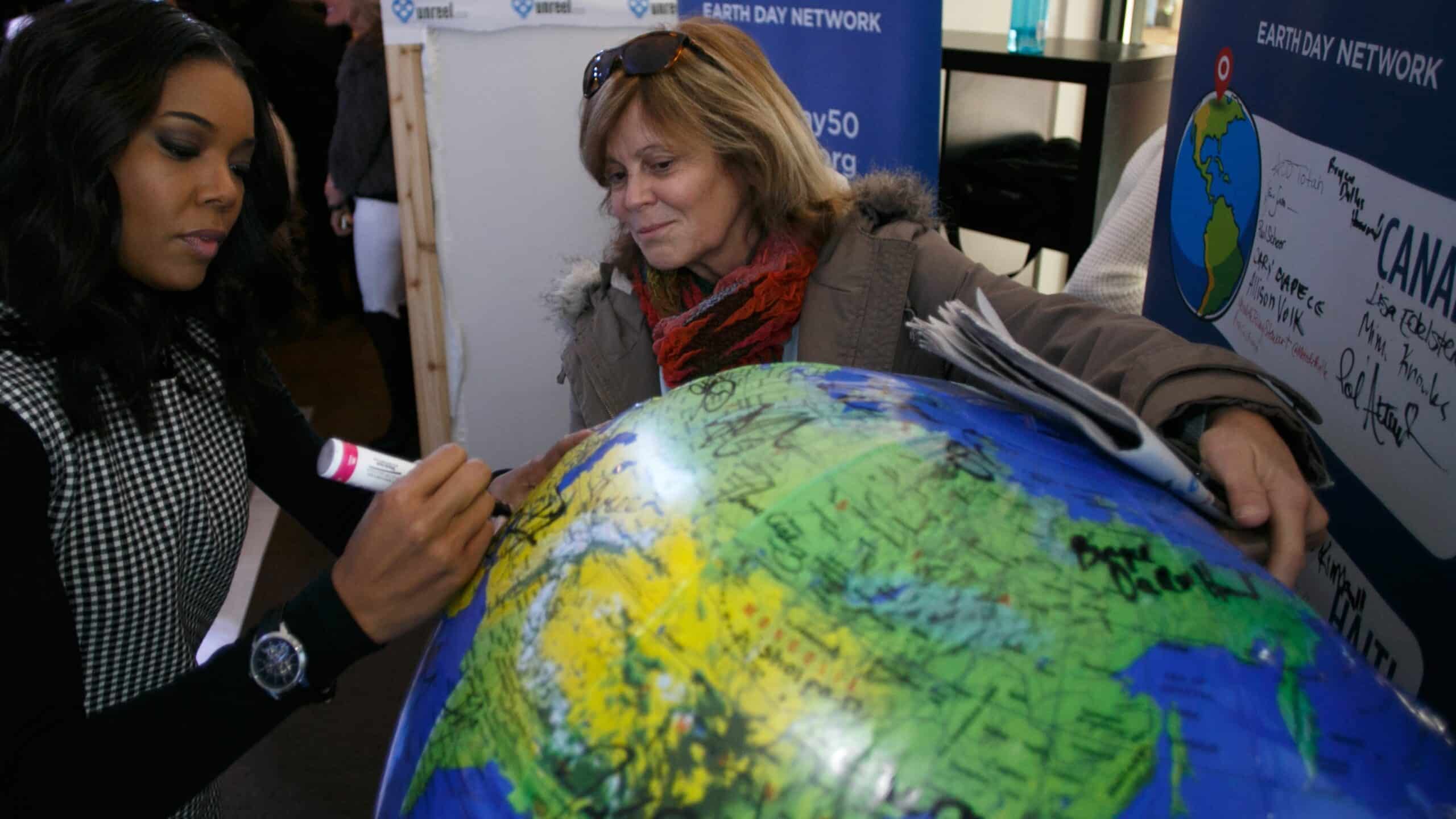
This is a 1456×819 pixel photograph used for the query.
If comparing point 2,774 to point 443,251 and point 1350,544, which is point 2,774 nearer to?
point 1350,544

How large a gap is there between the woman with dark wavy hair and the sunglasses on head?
1.62 ft

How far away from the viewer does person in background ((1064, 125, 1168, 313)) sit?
88.8 inches

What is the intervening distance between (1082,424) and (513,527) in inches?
18.2

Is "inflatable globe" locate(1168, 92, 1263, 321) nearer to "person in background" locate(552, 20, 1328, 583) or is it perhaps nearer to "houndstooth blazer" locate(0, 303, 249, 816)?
"person in background" locate(552, 20, 1328, 583)

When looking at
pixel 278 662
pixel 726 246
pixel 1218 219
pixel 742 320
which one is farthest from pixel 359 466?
pixel 1218 219

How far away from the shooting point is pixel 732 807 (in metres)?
0.66

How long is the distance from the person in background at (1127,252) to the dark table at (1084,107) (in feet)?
2.77

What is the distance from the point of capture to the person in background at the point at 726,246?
4.92 feet

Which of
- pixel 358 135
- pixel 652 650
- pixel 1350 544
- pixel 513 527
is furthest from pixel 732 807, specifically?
pixel 358 135

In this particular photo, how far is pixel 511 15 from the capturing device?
3475mm

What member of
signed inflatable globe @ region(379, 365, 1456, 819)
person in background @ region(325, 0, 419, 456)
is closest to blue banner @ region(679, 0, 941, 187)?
person in background @ region(325, 0, 419, 456)

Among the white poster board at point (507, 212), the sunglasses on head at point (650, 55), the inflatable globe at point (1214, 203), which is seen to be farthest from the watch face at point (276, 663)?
the white poster board at point (507, 212)

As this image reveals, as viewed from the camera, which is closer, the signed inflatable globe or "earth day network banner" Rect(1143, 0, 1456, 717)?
the signed inflatable globe

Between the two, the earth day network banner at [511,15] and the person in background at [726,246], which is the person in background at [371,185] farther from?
the person in background at [726,246]
